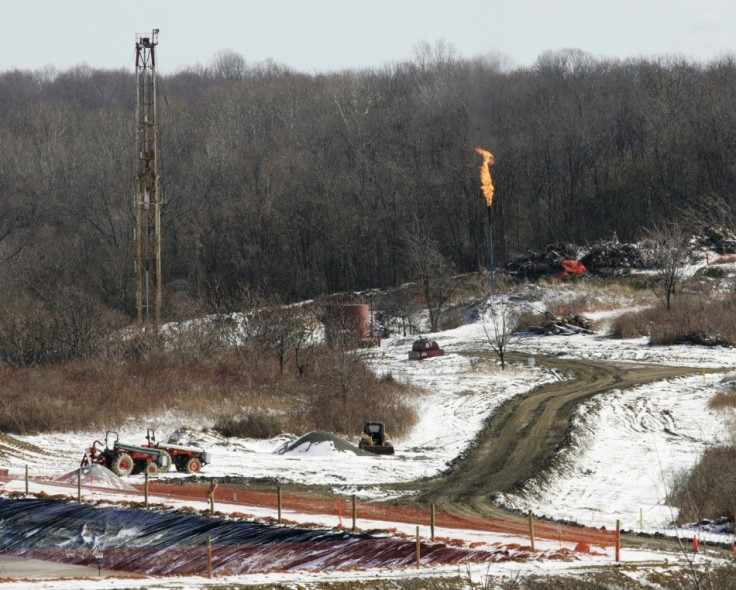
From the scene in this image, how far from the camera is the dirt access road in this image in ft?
98.1

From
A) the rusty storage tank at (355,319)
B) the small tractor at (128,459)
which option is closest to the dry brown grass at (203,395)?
the small tractor at (128,459)

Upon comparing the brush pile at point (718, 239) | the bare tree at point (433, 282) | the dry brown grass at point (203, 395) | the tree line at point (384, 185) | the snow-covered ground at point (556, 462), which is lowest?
the snow-covered ground at point (556, 462)

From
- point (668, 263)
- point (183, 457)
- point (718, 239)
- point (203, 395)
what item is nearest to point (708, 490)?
point (183, 457)

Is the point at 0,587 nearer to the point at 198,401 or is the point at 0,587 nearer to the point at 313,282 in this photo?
the point at 198,401

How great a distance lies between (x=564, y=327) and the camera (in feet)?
222

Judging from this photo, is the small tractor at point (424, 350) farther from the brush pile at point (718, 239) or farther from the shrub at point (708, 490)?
the brush pile at point (718, 239)

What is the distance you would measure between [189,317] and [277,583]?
46.1 metres

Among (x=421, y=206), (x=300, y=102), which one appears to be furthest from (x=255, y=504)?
(x=300, y=102)

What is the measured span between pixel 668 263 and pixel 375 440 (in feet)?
120

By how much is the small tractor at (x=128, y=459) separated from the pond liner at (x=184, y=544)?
4848mm

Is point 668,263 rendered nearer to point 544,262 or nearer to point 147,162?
point 544,262

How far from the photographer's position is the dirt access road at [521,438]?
98.1ft

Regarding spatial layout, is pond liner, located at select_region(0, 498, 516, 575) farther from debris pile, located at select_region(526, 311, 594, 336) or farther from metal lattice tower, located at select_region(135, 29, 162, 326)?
debris pile, located at select_region(526, 311, 594, 336)

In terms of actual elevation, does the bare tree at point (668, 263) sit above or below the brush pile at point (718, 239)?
below
